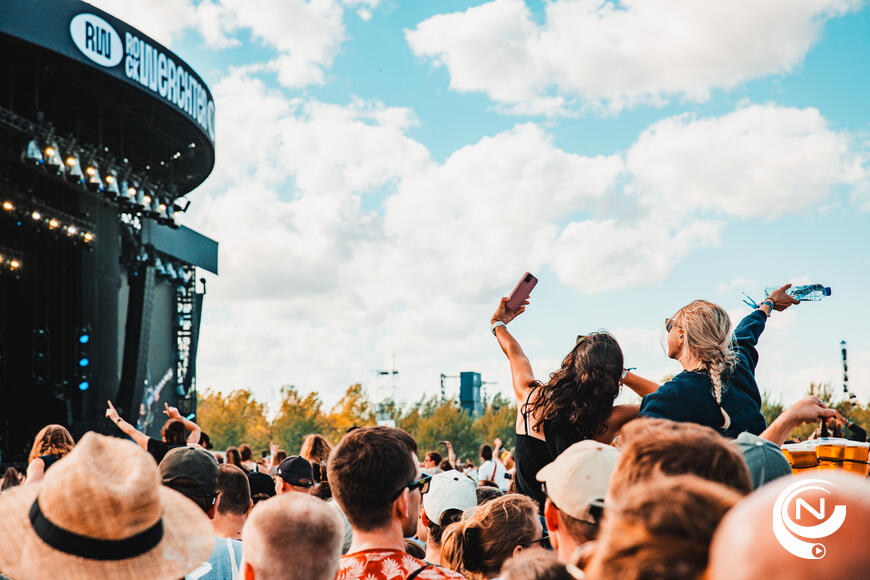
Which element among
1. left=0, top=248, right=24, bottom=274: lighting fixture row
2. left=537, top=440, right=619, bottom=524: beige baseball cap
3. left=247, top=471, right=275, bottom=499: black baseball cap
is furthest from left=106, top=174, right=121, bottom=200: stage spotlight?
left=537, top=440, right=619, bottom=524: beige baseball cap

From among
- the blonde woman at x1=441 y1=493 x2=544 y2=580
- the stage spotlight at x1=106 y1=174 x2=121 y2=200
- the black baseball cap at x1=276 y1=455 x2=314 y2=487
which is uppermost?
the stage spotlight at x1=106 y1=174 x2=121 y2=200

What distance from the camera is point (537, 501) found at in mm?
3244

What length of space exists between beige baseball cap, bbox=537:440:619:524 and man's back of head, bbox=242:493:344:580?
65 cm

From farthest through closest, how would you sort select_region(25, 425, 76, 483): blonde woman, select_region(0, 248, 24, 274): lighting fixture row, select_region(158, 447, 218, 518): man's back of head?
select_region(0, 248, 24, 274): lighting fixture row, select_region(25, 425, 76, 483): blonde woman, select_region(158, 447, 218, 518): man's back of head

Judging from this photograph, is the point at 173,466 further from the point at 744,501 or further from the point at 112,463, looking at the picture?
the point at 744,501

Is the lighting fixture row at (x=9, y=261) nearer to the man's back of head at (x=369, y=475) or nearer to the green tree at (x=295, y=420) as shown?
the man's back of head at (x=369, y=475)

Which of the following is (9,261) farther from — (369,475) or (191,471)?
(369,475)

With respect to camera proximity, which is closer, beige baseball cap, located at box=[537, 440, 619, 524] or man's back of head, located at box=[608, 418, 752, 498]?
man's back of head, located at box=[608, 418, 752, 498]

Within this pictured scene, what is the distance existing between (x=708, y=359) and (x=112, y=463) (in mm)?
2222

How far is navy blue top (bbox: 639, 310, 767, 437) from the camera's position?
279 centimetres

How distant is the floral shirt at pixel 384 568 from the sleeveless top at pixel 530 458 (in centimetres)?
89

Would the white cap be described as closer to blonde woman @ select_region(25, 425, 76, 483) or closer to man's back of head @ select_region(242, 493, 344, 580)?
man's back of head @ select_region(242, 493, 344, 580)

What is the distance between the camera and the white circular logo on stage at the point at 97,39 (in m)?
14.7

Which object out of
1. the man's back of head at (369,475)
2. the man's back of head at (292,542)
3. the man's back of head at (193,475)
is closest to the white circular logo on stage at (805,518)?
the man's back of head at (292,542)
